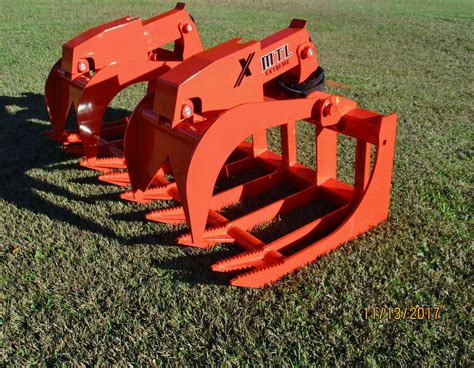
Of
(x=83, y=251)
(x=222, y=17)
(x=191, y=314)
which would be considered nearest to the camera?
(x=191, y=314)

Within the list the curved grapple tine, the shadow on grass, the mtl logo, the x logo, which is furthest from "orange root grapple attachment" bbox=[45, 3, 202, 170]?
the x logo

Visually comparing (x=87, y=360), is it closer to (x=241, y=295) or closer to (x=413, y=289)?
(x=241, y=295)

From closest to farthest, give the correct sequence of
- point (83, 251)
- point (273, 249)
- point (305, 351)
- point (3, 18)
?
1. point (305, 351)
2. point (273, 249)
3. point (83, 251)
4. point (3, 18)

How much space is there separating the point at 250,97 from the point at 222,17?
1231 centimetres

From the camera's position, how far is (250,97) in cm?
318

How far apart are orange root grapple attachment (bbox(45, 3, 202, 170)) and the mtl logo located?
4.57 ft

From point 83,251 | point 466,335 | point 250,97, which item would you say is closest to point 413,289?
point 466,335

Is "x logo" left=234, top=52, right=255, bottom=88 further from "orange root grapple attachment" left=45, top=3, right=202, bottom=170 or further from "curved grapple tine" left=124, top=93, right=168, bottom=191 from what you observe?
"orange root grapple attachment" left=45, top=3, right=202, bottom=170

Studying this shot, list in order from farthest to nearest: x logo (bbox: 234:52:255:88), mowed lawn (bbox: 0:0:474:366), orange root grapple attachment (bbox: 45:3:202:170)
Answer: orange root grapple attachment (bbox: 45:3:202:170) < x logo (bbox: 234:52:255:88) < mowed lawn (bbox: 0:0:474:366)

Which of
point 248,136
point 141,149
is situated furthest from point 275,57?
point 141,149
